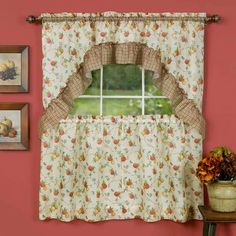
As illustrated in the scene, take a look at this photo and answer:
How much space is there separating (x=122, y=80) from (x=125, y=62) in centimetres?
16

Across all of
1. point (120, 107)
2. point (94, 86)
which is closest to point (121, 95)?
point (120, 107)

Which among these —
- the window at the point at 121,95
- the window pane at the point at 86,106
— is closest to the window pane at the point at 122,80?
the window at the point at 121,95

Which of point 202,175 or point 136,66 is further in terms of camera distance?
point 136,66

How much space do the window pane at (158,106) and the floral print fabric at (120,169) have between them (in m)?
0.09

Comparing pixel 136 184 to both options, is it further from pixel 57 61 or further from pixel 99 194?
pixel 57 61

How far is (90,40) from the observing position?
3250 millimetres

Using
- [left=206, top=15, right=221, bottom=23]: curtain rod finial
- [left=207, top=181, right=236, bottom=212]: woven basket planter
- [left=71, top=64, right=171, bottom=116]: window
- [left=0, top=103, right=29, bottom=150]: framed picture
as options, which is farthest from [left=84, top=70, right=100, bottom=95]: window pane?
[left=207, top=181, right=236, bottom=212]: woven basket planter

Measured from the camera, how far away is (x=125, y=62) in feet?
10.6

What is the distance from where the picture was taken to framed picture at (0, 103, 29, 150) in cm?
329

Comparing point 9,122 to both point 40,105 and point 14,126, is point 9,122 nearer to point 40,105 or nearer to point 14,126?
point 14,126

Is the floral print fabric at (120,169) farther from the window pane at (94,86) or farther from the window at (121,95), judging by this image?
the window pane at (94,86)

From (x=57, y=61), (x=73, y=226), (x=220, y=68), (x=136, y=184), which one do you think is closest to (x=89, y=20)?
(x=57, y=61)

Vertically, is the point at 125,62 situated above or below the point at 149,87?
above

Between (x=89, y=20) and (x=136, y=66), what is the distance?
456 millimetres
